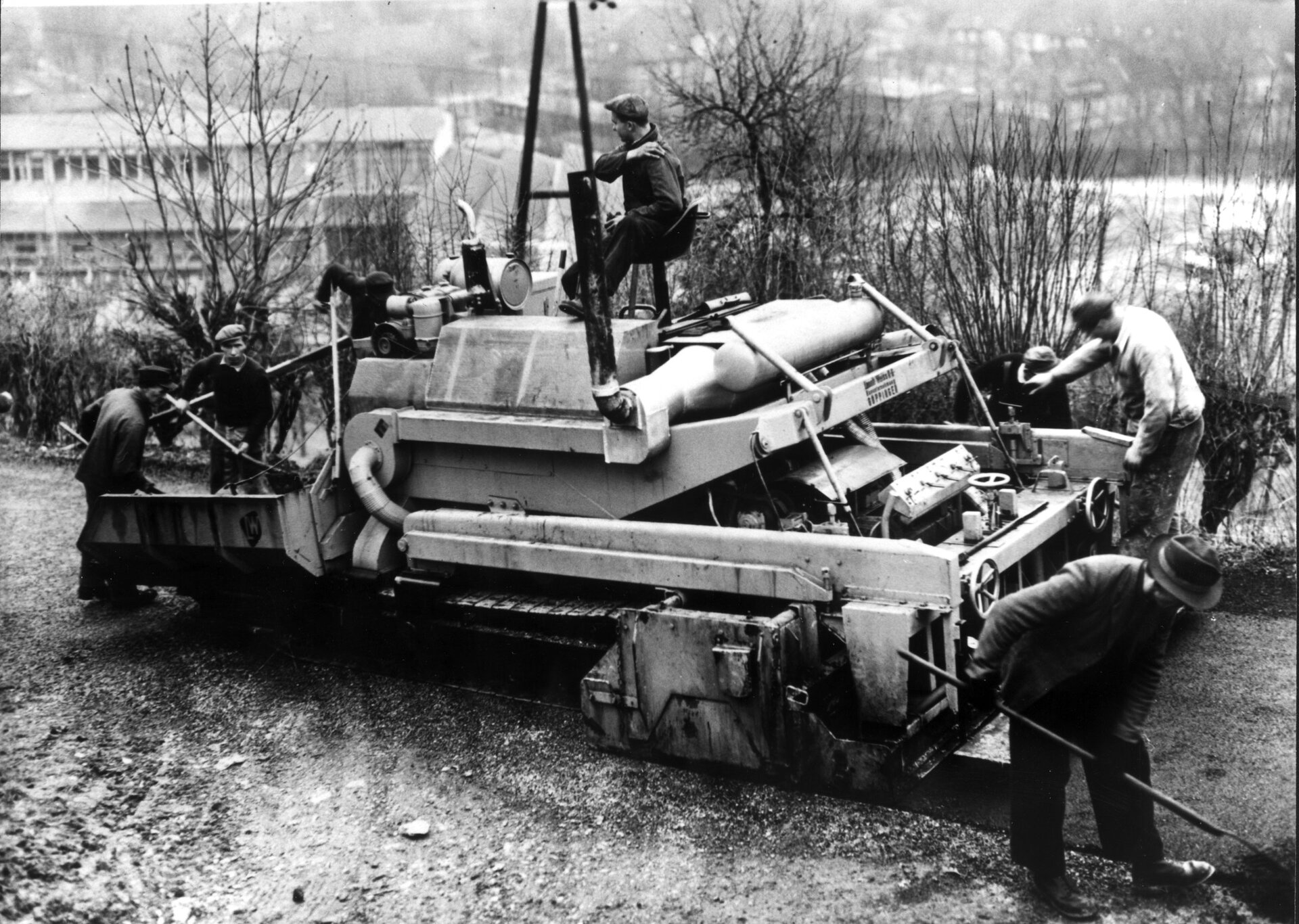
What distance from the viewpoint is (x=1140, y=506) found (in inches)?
227

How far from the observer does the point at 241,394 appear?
306 inches

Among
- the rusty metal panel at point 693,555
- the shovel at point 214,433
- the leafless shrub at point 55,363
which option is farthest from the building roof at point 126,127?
the rusty metal panel at point 693,555

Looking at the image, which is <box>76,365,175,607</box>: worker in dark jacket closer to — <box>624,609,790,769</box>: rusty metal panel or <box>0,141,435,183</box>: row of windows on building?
<box>0,141,435,183</box>: row of windows on building

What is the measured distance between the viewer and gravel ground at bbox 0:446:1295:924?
417 centimetres

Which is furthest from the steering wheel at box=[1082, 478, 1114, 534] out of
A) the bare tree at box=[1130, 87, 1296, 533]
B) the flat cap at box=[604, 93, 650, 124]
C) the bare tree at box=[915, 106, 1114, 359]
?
the flat cap at box=[604, 93, 650, 124]

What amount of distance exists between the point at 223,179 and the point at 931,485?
5332 millimetres

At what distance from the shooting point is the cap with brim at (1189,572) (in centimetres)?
353

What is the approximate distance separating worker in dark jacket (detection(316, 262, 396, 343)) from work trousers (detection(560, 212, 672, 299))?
1.20m

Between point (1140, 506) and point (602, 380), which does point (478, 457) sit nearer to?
point (602, 380)

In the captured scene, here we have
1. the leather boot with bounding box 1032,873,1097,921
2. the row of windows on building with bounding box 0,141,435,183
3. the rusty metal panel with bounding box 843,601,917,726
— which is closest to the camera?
the leather boot with bounding box 1032,873,1097,921

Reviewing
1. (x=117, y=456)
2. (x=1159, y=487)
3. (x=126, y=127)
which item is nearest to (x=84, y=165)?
(x=126, y=127)

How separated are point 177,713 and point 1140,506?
4.65 meters

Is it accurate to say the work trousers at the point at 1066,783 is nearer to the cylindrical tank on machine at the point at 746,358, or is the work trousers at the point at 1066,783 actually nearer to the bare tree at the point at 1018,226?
the cylindrical tank on machine at the point at 746,358

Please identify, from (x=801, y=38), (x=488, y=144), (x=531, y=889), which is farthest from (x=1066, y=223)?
(x=531, y=889)
